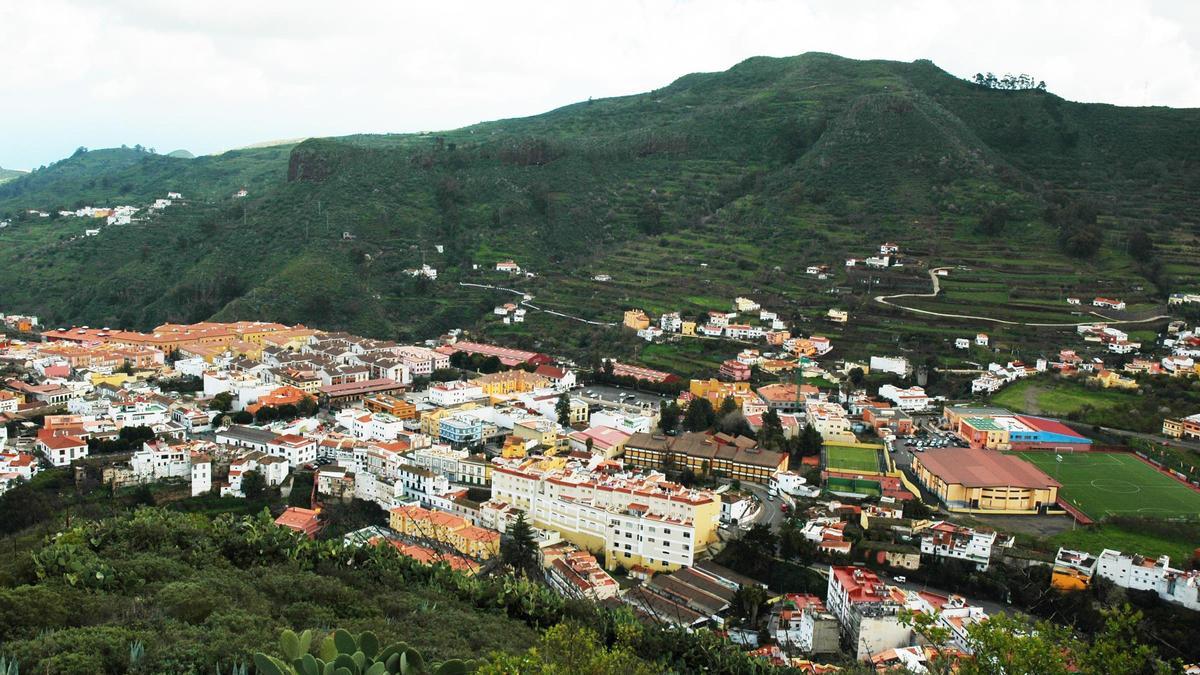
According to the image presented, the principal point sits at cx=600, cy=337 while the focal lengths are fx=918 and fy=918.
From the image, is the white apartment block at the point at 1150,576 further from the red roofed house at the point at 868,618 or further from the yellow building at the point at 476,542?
the yellow building at the point at 476,542

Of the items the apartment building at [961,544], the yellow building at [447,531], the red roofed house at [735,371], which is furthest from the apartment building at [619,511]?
the red roofed house at [735,371]

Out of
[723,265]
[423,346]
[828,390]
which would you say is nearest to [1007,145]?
[723,265]

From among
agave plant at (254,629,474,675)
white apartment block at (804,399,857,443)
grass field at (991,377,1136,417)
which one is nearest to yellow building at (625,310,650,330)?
white apartment block at (804,399,857,443)

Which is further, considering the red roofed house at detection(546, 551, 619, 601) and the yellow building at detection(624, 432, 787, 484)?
the yellow building at detection(624, 432, 787, 484)

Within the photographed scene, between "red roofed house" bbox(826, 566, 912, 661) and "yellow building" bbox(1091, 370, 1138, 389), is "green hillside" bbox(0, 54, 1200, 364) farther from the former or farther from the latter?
"red roofed house" bbox(826, 566, 912, 661)

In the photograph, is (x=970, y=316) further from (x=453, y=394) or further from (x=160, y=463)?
(x=160, y=463)
